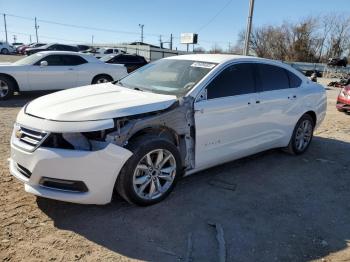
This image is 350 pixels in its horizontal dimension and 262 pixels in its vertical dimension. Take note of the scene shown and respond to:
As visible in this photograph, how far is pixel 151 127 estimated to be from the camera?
13.5 feet

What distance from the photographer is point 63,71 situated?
11.7 meters

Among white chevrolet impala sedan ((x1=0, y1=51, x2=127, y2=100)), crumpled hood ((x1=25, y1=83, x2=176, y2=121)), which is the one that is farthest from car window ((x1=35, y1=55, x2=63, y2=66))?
crumpled hood ((x1=25, y1=83, x2=176, y2=121))

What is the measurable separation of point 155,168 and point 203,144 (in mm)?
742

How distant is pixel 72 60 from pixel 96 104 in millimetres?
8598

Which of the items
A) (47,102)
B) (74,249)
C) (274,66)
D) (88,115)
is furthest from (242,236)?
(274,66)

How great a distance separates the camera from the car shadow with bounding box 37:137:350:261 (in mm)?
3486

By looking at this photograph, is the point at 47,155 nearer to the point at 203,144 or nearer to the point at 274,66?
the point at 203,144

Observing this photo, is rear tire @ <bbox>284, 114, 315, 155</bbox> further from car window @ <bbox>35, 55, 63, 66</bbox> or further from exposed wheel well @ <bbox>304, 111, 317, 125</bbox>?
car window @ <bbox>35, 55, 63, 66</bbox>

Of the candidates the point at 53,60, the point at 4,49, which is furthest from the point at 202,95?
the point at 4,49

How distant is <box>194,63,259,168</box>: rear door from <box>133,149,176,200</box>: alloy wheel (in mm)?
457

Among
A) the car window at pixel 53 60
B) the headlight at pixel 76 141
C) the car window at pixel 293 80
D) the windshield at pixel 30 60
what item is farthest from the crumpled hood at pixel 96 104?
the car window at pixel 53 60

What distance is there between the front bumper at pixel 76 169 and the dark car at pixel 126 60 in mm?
15382

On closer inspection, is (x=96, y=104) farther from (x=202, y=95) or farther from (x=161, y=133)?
(x=202, y=95)

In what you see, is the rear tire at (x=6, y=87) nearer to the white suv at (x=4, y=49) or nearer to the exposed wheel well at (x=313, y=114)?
the exposed wheel well at (x=313, y=114)
